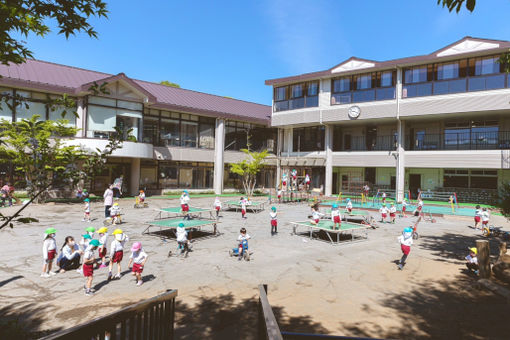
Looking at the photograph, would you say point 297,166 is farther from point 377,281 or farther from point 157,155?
point 377,281

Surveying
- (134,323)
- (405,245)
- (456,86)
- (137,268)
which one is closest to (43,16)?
(134,323)

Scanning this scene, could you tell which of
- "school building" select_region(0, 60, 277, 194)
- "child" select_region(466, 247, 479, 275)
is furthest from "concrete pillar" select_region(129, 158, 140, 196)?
"child" select_region(466, 247, 479, 275)

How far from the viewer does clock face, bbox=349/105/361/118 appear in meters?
31.5

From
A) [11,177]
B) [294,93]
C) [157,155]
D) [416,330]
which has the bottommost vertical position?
[416,330]

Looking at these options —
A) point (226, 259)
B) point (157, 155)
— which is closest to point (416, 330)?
A: point (226, 259)

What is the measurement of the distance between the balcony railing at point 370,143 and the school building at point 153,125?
9212mm

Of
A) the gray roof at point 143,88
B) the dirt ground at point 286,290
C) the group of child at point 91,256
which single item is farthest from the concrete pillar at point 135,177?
the group of child at point 91,256

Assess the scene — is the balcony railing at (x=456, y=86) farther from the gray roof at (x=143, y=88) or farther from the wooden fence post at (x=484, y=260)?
the wooden fence post at (x=484, y=260)

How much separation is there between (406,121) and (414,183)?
6727 millimetres

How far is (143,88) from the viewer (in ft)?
103

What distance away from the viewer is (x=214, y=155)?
3662cm

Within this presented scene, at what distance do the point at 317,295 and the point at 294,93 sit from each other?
30.6m

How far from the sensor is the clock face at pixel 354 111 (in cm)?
3147

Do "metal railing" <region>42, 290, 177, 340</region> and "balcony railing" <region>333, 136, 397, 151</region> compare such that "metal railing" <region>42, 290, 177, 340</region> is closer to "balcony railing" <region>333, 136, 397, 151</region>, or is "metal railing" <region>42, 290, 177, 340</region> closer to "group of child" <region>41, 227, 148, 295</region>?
"group of child" <region>41, 227, 148, 295</region>
